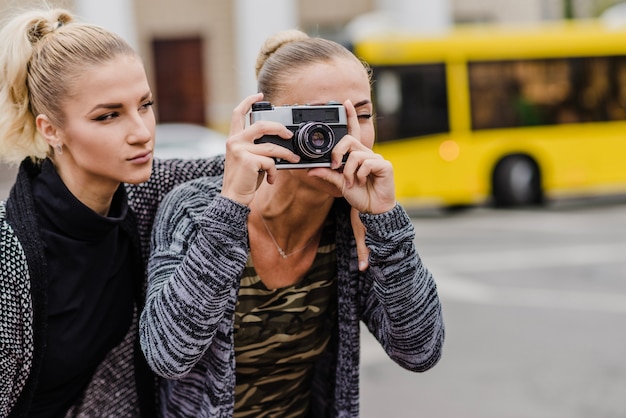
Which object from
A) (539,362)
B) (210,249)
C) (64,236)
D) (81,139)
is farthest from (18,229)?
(539,362)

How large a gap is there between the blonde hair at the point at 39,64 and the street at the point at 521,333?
3137 mm

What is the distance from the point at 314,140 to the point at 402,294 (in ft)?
1.25

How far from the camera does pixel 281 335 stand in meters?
1.86

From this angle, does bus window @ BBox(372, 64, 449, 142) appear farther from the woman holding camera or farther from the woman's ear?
the woman's ear

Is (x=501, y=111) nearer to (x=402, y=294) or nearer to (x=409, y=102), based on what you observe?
(x=409, y=102)

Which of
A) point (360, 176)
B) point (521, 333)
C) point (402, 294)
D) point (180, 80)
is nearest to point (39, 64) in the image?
point (360, 176)

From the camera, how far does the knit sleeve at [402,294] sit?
1.72m

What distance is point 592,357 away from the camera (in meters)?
5.56

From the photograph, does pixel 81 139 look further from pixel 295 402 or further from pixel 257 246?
pixel 295 402

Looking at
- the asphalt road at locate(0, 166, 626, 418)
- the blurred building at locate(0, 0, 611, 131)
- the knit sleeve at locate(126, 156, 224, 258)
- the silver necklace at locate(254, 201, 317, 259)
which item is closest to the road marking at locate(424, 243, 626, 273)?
the asphalt road at locate(0, 166, 626, 418)

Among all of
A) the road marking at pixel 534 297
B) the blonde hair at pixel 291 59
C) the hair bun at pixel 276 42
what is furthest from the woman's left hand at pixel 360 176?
the road marking at pixel 534 297

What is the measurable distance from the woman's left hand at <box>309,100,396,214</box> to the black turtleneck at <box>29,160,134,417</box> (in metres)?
0.53

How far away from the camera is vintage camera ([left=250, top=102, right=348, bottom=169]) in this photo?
1.72 m

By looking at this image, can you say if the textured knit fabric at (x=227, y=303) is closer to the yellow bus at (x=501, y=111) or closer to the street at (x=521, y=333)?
the street at (x=521, y=333)
